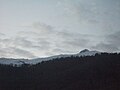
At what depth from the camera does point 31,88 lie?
30891 mm

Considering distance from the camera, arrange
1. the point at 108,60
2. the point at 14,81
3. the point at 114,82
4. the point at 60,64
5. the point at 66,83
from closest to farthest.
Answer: the point at 114,82 → the point at 66,83 → the point at 14,81 → the point at 108,60 → the point at 60,64

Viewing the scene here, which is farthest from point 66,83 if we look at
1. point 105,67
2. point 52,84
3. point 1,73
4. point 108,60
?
point 1,73

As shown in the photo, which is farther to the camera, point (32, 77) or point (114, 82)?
point (32, 77)

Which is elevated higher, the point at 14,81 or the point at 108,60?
the point at 108,60

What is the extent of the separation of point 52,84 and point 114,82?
7271 millimetres

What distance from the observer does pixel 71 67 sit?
37.2 meters

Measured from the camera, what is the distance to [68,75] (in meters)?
34.1

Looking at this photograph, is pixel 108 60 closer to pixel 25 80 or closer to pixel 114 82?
pixel 114 82

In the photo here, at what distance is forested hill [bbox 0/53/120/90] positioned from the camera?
29953 millimetres

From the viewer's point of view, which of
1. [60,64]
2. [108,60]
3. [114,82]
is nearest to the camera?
[114,82]

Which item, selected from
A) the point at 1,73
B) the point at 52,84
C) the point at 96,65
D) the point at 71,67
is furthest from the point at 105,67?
the point at 1,73

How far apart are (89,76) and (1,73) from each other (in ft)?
43.4

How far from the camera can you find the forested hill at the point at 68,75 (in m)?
30.0

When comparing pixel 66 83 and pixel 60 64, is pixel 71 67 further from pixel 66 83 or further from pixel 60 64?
pixel 66 83
